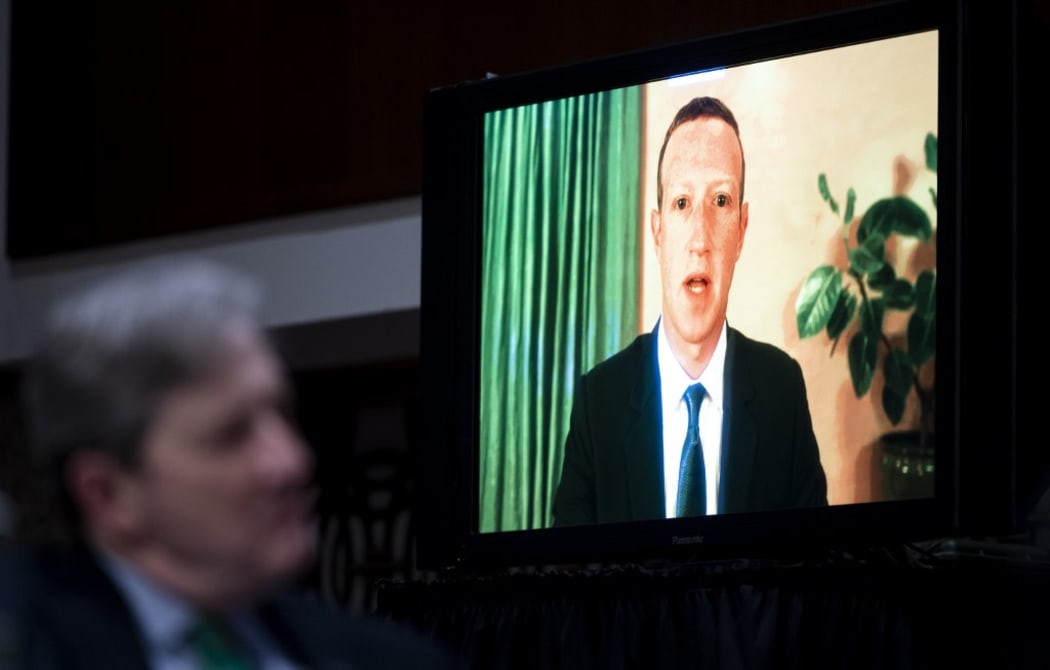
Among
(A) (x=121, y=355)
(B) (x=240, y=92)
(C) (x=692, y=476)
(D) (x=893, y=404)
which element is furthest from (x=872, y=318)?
(B) (x=240, y=92)

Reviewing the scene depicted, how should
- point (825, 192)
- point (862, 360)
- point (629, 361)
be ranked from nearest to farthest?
point (862, 360) < point (825, 192) < point (629, 361)

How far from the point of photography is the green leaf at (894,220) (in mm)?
2547

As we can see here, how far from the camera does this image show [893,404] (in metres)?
2.50

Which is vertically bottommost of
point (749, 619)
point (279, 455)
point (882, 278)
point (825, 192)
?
point (749, 619)

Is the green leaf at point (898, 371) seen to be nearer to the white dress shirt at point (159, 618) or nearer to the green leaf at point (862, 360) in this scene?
the green leaf at point (862, 360)

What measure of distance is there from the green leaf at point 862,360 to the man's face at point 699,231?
0.22 meters

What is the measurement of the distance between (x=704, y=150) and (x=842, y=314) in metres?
0.35

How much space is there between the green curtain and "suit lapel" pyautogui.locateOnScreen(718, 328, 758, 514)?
0.19 metres

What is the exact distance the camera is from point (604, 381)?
276cm

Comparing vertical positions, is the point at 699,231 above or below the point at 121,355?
above

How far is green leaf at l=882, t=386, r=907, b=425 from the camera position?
2.49 m

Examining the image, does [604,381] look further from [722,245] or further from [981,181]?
[981,181]

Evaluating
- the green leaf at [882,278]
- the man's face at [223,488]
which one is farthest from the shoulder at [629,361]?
the man's face at [223,488]

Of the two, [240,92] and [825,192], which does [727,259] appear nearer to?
[825,192]
